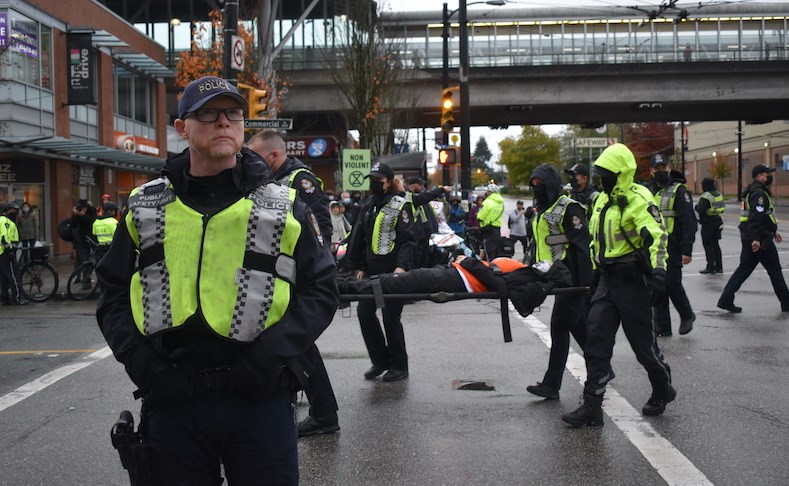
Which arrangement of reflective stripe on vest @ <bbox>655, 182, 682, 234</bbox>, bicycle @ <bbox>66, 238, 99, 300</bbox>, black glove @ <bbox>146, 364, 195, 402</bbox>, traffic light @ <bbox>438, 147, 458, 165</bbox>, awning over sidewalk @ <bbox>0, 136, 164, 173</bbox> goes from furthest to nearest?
traffic light @ <bbox>438, 147, 458, 165</bbox>
awning over sidewalk @ <bbox>0, 136, 164, 173</bbox>
bicycle @ <bbox>66, 238, 99, 300</bbox>
reflective stripe on vest @ <bbox>655, 182, 682, 234</bbox>
black glove @ <bbox>146, 364, 195, 402</bbox>

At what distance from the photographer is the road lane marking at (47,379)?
23.1ft

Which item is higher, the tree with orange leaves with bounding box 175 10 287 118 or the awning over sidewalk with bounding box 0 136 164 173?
the tree with orange leaves with bounding box 175 10 287 118

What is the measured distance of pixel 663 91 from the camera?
122 feet

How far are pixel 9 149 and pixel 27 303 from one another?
335 inches

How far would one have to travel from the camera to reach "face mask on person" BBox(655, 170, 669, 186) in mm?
10133

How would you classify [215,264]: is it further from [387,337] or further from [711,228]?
[711,228]

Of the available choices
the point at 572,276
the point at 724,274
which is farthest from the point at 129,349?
the point at 724,274

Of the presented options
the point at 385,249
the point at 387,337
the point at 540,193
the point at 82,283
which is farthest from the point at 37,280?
the point at 540,193

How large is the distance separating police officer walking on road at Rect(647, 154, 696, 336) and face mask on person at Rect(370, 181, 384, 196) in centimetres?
390

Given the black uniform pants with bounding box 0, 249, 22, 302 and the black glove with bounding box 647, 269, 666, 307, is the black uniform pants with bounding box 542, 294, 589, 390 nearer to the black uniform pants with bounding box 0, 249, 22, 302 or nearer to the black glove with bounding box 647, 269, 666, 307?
the black glove with bounding box 647, 269, 666, 307

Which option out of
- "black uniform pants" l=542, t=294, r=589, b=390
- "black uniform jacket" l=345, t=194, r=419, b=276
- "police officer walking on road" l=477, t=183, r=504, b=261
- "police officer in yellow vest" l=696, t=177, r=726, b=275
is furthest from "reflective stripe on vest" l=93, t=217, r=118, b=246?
"police officer in yellow vest" l=696, t=177, r=726, b=275

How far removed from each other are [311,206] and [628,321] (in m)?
2.45

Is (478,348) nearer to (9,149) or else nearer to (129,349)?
(129,349)

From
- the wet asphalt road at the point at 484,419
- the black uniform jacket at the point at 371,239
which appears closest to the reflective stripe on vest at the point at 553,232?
the wet asphalt road at the point at 484,419
